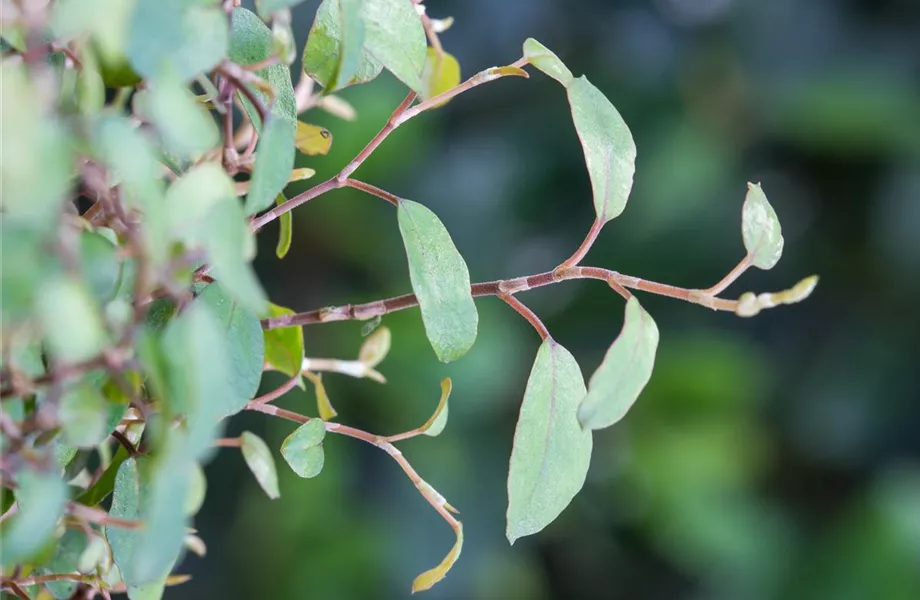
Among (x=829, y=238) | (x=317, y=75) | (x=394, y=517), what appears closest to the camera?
(x=317, y=75)

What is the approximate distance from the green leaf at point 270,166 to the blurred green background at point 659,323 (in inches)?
30.5

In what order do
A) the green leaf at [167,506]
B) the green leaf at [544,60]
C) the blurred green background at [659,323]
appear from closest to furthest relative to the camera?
the green leaf at [167,506]
the green leaf at [544,60]
the blurred green background at [659,323]

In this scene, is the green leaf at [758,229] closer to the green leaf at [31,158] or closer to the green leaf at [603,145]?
the green leaf at [603,145]

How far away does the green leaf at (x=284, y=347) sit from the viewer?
0.27 metres

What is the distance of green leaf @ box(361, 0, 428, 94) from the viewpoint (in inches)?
8.3

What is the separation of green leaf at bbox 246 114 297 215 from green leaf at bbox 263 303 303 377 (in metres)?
0.09

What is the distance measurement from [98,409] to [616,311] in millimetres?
980

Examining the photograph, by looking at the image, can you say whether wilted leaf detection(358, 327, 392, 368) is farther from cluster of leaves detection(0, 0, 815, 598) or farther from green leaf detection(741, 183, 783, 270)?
green leaf detection(741, 183, 783, 270)

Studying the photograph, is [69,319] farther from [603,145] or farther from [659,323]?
[659,323]

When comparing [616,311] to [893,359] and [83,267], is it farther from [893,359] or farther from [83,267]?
[83,267]

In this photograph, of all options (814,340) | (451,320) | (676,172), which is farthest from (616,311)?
(451,320)

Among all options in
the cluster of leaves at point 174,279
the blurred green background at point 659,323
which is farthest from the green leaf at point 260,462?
the blurred green background at point 659,323

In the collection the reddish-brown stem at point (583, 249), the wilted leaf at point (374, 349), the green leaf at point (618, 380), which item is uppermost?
the green leaf at point (618, 380)

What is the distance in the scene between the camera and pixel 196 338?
127 mm
